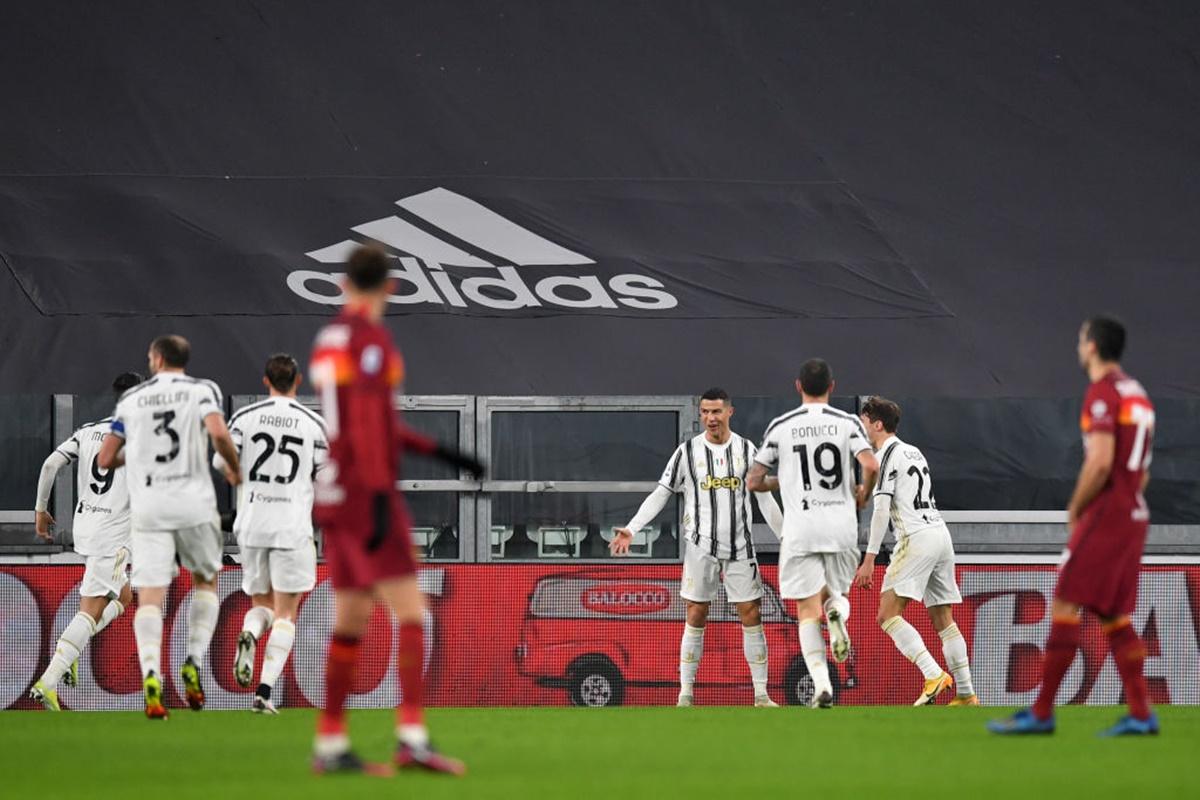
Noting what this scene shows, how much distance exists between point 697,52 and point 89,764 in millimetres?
12427

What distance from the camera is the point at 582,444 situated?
15422mm

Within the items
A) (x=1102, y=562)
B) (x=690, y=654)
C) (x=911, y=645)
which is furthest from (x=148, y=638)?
(x=911, y=645)

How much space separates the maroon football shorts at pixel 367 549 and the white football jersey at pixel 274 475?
14.4ft

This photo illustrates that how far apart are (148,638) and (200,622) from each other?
38cm

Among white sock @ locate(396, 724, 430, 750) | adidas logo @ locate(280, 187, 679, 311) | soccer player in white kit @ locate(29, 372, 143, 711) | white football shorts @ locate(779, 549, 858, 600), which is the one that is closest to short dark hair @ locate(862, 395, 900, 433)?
white football shorts @ locate(779, 549, 858, 600)

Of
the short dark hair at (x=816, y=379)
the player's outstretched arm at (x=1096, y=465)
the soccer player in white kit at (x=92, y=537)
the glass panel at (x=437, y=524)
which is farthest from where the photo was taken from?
Result: the glass panel at (x=437, y=524)

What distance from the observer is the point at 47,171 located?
16781mm

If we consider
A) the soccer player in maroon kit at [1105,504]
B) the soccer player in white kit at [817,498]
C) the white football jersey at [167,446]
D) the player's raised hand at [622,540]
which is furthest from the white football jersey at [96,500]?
the soccer player in maroon kit at [1105,504]

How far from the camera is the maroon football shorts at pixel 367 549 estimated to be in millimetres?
6465

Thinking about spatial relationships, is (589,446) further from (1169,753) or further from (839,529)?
(1169,753)

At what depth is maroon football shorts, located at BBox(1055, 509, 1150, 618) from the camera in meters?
8.16

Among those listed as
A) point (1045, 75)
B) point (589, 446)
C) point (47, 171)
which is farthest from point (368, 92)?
point (1045, 75)

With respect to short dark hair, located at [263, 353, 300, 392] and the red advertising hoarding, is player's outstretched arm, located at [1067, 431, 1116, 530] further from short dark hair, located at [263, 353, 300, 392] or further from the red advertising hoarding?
the red advertising hoarding

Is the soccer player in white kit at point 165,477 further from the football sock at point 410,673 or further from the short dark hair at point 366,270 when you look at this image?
the football sock at point 410,673
